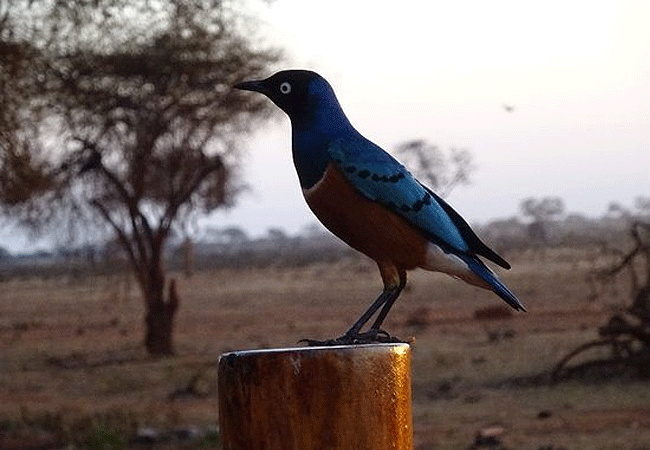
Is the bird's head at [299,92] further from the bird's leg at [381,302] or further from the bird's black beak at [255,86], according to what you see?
the bird's leg at [381,302]

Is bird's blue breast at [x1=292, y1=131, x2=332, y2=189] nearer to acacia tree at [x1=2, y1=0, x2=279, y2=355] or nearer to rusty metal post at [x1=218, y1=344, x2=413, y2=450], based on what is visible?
rusty metal post at [x1=218, y1=344, x2=413, y2=450]

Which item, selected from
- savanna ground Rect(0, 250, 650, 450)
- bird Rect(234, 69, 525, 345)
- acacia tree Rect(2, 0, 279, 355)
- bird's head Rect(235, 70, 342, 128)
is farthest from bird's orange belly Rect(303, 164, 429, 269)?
acacia tree Rect(2, 0, 279, 355)

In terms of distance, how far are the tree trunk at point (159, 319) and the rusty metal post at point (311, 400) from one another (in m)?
19.3

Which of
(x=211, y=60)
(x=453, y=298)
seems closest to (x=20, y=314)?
(x=453, y=298)

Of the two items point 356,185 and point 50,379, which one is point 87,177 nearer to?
point 50,379

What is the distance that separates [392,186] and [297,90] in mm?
280

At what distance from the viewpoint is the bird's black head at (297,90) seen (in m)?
3.54

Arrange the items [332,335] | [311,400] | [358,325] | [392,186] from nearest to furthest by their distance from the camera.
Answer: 1. [311,400]
2. [358,325]
3. [392,186]
4. [332,335]

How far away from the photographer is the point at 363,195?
356cm

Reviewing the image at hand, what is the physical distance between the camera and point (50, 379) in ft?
64.4

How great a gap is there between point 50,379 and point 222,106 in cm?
623

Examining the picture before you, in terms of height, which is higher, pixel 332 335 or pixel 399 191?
pixel 399 191

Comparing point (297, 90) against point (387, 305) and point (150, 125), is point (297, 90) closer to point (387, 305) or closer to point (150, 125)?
point (387, 305)

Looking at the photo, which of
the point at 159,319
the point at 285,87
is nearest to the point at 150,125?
the point at 159,319
